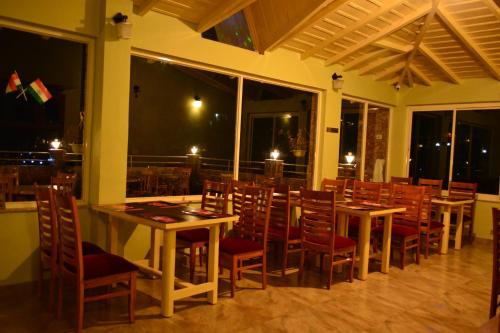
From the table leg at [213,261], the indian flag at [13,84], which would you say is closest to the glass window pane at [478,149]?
the table leg at [213,261]

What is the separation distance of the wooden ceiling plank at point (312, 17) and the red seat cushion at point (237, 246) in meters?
2.73

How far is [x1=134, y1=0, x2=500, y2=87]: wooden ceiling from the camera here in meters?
4.88

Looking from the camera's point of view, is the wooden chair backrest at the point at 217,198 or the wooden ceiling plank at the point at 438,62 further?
the wooden ceiling plank at the point at 438,62

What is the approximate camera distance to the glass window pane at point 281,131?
6477mm

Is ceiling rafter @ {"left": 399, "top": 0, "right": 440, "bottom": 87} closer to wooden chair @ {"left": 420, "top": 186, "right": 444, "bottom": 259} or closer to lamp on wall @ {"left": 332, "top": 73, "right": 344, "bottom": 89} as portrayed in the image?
lamp on wall @ {"left": 332, "top": 73, "right": 344, "bottom": 89}

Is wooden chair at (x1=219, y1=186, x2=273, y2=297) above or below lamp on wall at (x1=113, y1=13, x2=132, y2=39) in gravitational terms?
below

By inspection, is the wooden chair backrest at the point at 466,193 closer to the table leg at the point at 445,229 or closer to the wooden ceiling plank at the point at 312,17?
the table leg at the point at 445,229

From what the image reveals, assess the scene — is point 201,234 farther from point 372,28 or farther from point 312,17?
point 372,28

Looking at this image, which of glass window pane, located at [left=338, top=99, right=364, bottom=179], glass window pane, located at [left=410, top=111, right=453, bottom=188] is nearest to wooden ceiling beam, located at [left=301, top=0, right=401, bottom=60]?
glass window pane, located at [left=338, top=99, right=364, bottom=179]

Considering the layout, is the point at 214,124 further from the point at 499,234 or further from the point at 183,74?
A: the point at 499,234

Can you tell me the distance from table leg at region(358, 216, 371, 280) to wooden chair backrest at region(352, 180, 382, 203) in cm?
116

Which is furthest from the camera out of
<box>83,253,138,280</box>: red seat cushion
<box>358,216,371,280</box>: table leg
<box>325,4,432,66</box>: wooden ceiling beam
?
<box>325,4,432,66</box>: wooden ceiling beam

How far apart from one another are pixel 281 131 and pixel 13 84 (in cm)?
455

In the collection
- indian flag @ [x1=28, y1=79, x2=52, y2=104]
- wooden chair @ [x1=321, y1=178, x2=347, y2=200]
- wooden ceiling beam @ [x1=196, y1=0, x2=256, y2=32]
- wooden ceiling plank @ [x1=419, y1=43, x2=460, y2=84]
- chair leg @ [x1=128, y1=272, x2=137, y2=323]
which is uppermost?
wooden ceiling plank @ [x1=419, y1=43, x2=460, y2=84]
